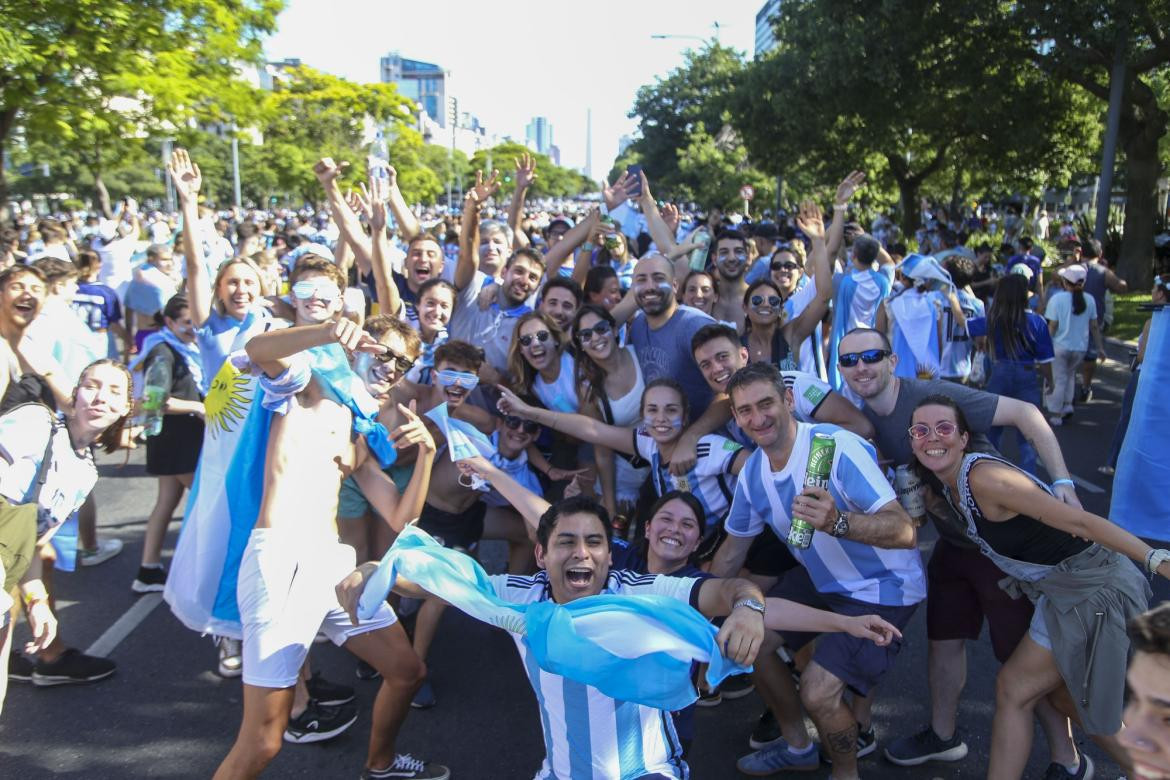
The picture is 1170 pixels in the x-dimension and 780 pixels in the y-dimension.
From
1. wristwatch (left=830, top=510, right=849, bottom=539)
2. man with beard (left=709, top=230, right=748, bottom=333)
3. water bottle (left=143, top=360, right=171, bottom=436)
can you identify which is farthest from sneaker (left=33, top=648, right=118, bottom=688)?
man with beard (left=709, top=230, right=748, bottom=333)

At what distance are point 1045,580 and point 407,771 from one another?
2523mm

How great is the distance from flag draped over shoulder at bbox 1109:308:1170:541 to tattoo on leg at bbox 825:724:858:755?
1993mm

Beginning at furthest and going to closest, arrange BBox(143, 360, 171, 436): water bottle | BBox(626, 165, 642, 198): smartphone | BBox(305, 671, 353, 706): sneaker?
BBox(626, 165, 642, 198): smartphone → BBox(143, 360, 171, 436): water bottle → BBox(305, 671, 353, 706): sneaker

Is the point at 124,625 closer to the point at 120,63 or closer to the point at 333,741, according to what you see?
the point at 333,741

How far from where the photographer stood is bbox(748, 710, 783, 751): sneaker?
3801 millimetres

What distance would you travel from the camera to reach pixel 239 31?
1625 centimetres

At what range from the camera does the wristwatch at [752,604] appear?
254 centimetres

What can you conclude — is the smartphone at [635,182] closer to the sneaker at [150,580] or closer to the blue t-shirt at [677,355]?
the blue t-shirt at [677,355]

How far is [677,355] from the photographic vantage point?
4883mm

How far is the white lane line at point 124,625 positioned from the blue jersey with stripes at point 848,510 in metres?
3.60

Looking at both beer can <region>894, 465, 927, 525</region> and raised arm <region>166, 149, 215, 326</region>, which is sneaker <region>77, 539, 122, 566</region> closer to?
raised arm <region>166, 149, 215, 326</region>

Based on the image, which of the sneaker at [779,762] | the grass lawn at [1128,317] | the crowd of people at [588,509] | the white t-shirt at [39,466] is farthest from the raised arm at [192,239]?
the grass lawn at [1128,317]

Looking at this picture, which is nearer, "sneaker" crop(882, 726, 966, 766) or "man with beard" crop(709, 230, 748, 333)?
"sneaker" crop(882, 726, 966, 766)

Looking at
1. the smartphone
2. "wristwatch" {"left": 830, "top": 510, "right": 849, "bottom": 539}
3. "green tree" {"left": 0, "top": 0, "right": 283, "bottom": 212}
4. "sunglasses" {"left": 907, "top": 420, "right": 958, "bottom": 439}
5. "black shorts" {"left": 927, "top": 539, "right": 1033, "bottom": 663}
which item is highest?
"green tree" {"left": 0, "top": 0, "right": 283, "bottom": 212}
